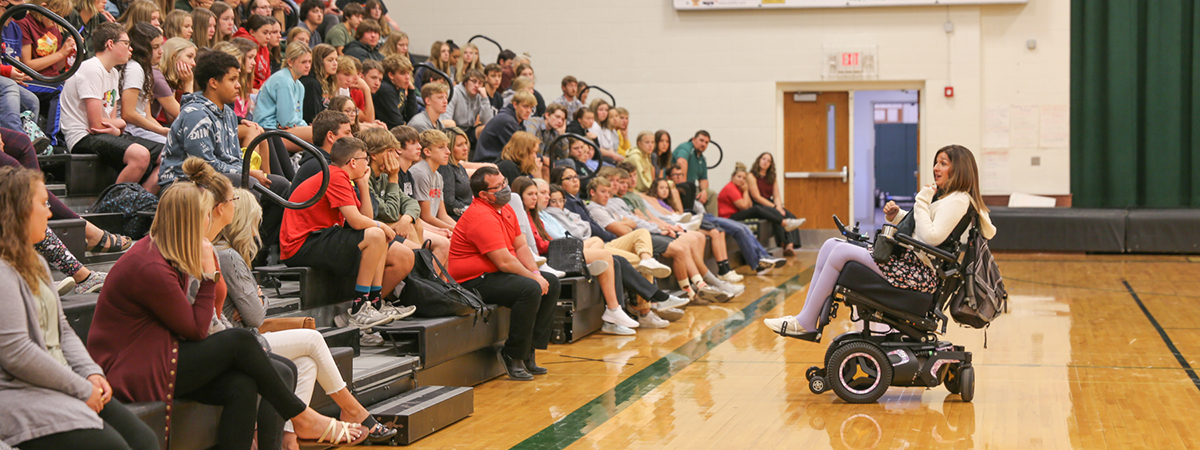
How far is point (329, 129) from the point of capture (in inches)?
190

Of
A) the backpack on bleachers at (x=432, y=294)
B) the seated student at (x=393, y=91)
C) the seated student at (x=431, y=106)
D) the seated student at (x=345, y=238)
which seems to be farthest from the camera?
the seated student at (x=393, y=91)

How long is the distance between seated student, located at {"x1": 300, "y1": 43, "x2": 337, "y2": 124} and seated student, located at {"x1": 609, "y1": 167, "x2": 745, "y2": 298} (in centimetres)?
235

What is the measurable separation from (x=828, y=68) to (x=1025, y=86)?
7.39 feet

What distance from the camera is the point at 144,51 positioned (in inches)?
196

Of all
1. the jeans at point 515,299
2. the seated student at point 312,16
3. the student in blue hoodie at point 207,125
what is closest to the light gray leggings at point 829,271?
the jeans at point 515,299

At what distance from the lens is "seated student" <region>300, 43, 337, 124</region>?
611 centimetres

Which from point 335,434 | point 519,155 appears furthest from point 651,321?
point 335,434

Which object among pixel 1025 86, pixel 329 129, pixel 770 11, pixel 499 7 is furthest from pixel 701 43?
pixel 329 129

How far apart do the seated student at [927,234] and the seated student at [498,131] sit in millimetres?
3717

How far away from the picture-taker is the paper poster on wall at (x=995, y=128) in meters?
11.8

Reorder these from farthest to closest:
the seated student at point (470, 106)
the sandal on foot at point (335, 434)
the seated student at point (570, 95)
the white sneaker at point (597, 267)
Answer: the seated student at point (570, 95), the seated student at point (470, 106), the white sneaker at point (597, 267), the sandal on foot at point (335, 434)

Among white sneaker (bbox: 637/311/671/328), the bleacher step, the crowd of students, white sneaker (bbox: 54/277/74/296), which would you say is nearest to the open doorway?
the crowd of students

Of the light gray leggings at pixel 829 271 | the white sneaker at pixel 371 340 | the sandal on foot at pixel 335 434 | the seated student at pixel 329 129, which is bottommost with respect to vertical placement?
the sandal on foot at pixel 335 434

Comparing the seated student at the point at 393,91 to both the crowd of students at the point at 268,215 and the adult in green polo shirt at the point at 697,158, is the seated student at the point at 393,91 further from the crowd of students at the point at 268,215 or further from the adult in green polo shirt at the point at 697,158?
the adult in green polo shirt at the point at 697,158
